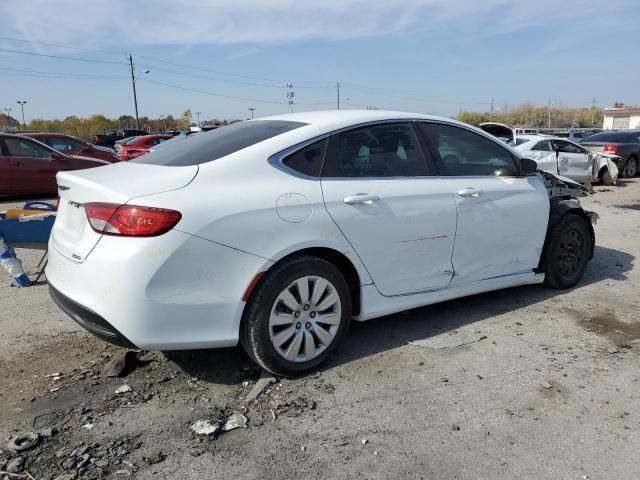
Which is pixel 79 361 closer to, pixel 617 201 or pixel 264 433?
pixel 264 433

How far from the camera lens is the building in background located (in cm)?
7388

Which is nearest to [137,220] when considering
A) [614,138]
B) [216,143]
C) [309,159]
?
[216,143]

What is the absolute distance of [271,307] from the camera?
3250mm

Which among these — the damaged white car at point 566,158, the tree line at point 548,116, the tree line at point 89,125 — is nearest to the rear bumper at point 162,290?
the damaged white car at point 566,158

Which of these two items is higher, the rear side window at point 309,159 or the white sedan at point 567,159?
the rear side window at point 309,159

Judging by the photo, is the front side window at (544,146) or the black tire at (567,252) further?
the front side window at (544,146)

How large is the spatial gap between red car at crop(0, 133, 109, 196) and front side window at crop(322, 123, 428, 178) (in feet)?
32.7

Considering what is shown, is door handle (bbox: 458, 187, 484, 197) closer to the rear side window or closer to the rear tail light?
the rear side window

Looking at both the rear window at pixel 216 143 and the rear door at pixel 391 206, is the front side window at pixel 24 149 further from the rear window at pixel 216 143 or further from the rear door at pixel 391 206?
the rear door at pixel 391 206

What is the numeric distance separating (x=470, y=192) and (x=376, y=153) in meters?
0.86

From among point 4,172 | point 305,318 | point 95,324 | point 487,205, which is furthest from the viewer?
point 4,172

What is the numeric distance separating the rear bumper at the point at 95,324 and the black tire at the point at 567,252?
377cm

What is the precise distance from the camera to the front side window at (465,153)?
4.20 m

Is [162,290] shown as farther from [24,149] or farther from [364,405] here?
[24,149]
